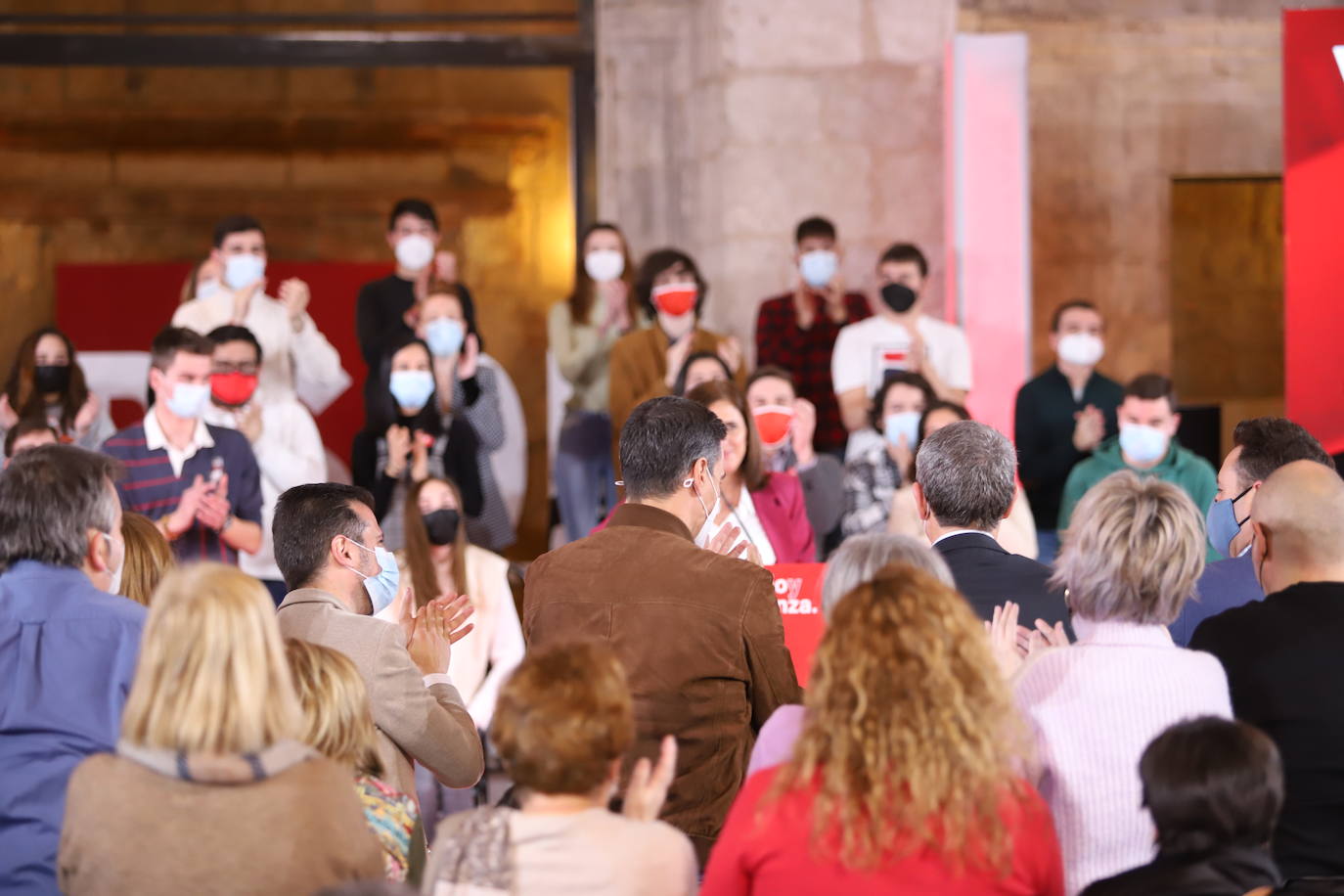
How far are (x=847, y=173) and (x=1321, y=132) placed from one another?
9.28 feet

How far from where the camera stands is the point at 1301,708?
3.22 meters

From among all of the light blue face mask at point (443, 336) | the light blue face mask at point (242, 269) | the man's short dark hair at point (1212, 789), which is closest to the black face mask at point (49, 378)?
the light blue face mask at point (242, 269)

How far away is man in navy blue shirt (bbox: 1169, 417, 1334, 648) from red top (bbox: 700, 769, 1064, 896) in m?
1.61

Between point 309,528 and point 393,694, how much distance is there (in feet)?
1.48

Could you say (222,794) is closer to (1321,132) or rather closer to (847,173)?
(1321,132)

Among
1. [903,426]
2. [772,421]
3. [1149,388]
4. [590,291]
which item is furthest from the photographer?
[590,291]

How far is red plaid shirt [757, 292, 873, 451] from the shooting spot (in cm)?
787

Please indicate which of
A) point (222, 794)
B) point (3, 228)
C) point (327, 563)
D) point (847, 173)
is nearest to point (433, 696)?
point (327, 563)

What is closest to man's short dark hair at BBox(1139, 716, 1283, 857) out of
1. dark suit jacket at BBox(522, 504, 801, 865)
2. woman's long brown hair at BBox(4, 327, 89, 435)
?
dark suit jacket at BBox(522, 504, 801, 865)

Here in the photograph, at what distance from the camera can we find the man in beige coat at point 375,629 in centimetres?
344

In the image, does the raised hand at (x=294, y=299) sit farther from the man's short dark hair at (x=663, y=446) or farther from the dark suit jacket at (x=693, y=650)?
the dark suit jacket at (x=693, y=650)

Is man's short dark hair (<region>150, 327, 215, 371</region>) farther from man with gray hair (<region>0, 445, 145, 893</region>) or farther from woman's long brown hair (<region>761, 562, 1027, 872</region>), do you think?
woman's long brown hair (<region>761, 562, 1027, 872</region>)

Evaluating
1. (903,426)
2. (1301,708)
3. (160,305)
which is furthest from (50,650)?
(160,305)

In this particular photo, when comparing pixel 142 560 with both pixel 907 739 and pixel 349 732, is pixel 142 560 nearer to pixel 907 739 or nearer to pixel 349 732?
pixel 349 732
